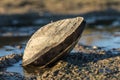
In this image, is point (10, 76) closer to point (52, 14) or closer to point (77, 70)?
point (77, 70)

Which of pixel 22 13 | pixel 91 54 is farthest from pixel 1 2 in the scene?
pixel 91 54

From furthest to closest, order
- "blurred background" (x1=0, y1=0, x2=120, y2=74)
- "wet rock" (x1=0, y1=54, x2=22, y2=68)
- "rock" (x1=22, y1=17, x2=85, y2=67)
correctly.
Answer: "blurred background" (x1=0, y1=0, x2=120, y2=74), "wet rock" (x1=0, y1=54, x2=22, y2=68), "rock" (x1=22, y1=17, x2=85, y2=67)

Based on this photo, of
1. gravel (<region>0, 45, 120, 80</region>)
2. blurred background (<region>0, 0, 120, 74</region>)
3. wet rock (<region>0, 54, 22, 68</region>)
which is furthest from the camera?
blurred background (<region>0, 0, 120, 74</region>)

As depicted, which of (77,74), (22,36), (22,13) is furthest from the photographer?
(22,13)

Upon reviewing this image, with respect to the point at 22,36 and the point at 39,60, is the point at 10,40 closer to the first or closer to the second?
the point at 22,36

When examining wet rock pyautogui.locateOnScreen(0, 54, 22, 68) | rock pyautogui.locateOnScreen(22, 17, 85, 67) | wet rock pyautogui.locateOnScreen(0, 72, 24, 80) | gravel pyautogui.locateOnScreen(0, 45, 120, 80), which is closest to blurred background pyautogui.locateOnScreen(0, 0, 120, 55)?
→ wet rock pyautogui.locateOnScreen(0, 54, 22, 68)

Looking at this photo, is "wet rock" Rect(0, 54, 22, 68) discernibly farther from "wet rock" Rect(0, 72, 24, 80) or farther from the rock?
"wet rock" Rect(0, 72, 24, 80)

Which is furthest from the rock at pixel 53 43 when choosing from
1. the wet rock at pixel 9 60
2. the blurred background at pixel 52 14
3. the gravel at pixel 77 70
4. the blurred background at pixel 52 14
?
the blurred background at pixel 52 14

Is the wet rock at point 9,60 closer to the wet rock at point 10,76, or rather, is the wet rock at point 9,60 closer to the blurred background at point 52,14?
the wet rock at point 10,76
